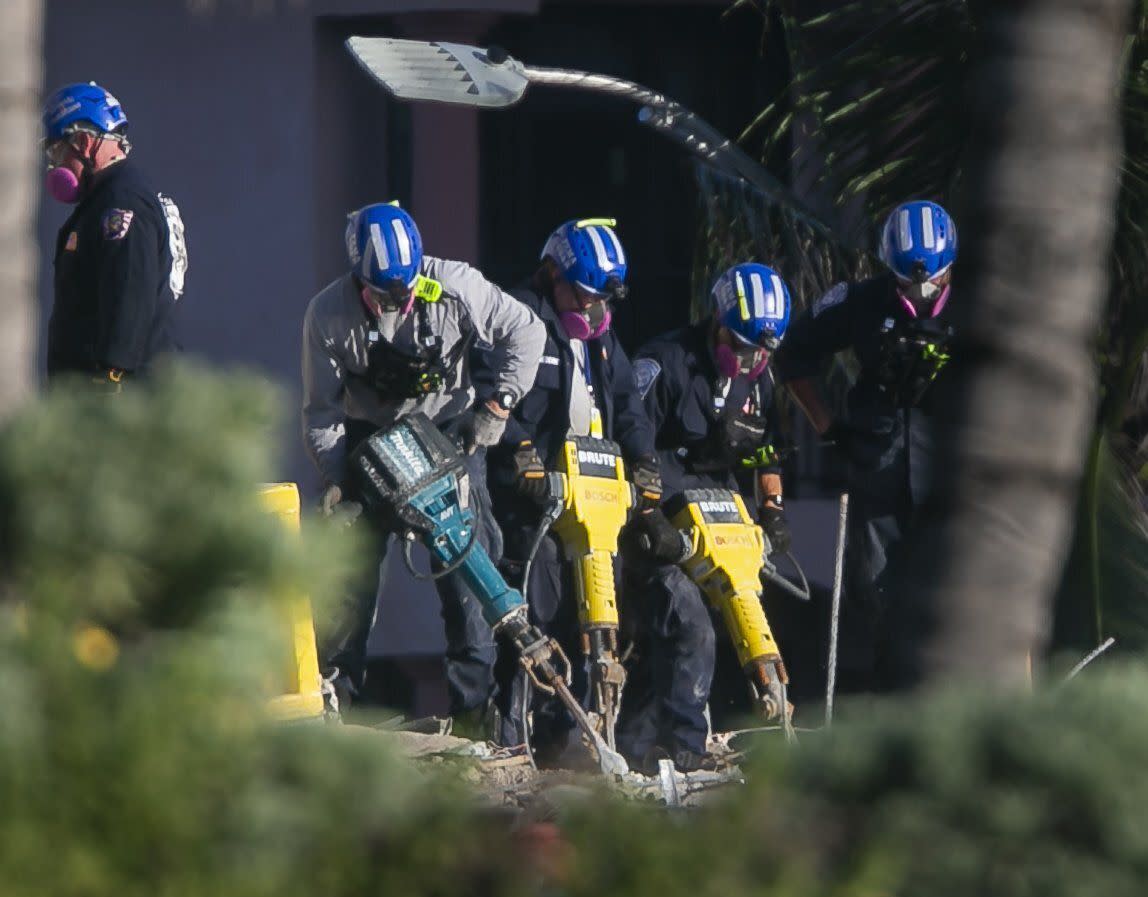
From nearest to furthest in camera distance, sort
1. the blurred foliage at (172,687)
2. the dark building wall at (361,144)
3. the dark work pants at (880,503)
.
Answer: the blurred foliage at (172,687)
the dark work pants at (880,503)
the dark building wall at (361,144)

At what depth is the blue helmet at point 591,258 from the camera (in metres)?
7.61

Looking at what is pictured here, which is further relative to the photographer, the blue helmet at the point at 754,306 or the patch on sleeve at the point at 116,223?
the blue helmet at the point at 754,306

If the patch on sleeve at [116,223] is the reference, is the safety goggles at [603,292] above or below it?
below

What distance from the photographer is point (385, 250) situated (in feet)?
23.7

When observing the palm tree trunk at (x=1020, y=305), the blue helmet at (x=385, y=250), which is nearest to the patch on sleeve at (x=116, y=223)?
the blue helmet at (x=385, y=250)

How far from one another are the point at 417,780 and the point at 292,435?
6166mm

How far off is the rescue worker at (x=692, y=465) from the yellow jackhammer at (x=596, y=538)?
0.18 meters

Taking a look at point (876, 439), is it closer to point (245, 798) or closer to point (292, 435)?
point (292, 435)

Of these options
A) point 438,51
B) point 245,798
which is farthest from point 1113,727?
point 438,51

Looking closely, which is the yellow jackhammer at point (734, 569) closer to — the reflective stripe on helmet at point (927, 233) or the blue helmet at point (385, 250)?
the reflective stripe on helmet at point (927, 233)

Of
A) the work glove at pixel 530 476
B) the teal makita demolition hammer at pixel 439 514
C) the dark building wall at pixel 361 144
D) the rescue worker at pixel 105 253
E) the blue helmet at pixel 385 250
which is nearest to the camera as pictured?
the rescue worker at pixel 105 253

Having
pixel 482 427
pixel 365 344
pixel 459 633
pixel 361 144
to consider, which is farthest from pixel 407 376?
pixel 361 144

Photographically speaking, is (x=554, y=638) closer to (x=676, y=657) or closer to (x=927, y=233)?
(x=676, y=657)

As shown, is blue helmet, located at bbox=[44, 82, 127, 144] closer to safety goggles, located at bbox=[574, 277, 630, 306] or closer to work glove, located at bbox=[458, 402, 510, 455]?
work glove, located at bbox=[458, 402, 510, 455]
